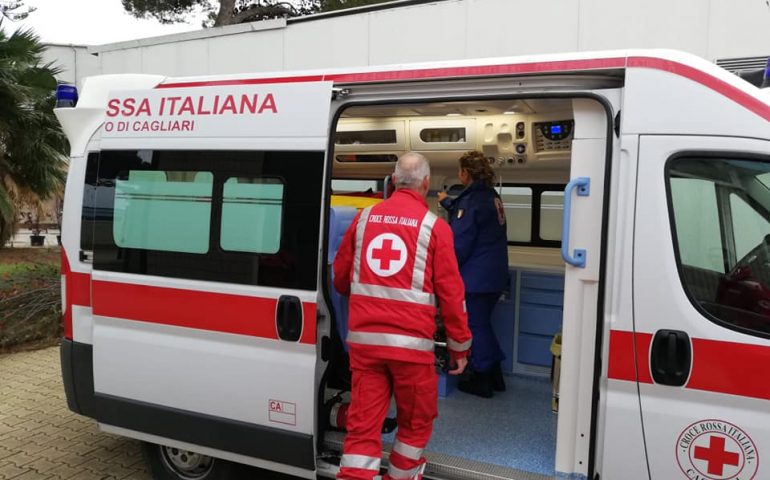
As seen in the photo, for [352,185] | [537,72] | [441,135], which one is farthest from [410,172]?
[352,185]

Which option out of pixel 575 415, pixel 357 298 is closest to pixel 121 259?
pixel 357 298

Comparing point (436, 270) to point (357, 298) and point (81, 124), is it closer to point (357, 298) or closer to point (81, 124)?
point (357, 298)

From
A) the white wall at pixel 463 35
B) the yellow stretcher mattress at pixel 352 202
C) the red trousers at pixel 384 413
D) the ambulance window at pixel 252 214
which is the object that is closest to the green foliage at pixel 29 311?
the white wall at pixel 463 35

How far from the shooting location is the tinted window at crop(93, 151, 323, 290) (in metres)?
2.82

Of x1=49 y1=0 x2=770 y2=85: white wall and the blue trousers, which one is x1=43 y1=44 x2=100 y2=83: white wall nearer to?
x1=49 y1=0 x2=770 y2=85: white wall

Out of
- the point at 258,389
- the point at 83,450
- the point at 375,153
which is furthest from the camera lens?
the point at 375,153

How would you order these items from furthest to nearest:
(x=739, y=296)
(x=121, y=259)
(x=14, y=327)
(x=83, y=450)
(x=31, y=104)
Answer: (x=31, y=104) < (x=14, y=327) < (x=83, y=450) < (x=121, y=259) < (x=739, y=296)

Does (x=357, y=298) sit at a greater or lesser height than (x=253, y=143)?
lesser

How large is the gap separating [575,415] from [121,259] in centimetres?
254

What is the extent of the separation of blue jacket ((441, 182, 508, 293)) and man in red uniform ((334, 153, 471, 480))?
4.30 feet

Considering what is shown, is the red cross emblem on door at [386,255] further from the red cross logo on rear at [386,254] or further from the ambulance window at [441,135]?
the ambulance window at [441,135]

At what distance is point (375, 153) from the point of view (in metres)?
5.55

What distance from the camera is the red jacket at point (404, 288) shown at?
2.51 metres

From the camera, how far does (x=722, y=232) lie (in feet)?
7.35
